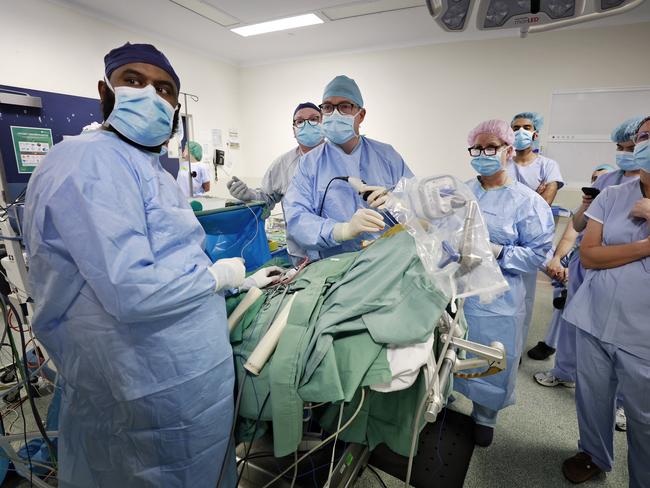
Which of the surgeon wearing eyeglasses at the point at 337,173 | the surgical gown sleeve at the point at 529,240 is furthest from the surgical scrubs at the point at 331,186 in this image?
the surgical gown sleeve at the point at 529,240

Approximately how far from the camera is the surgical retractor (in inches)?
35.6

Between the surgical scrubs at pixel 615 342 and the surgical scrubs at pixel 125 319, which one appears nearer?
the surgical scrubs at pixel 125 319

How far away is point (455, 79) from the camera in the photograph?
3.94 metres

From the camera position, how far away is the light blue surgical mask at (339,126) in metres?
1.63

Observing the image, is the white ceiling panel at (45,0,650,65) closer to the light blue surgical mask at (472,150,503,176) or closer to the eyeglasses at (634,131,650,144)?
the light blue surgical mask at (472,150,503,176)

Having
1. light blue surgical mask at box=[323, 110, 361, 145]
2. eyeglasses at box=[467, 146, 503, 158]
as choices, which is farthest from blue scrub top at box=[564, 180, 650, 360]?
light blue surgical mask at box=[323, 110, 361, 145]

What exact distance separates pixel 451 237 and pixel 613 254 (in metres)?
0.83

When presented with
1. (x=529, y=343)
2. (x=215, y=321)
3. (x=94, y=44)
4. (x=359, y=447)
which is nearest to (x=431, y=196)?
(x=215, y=321)

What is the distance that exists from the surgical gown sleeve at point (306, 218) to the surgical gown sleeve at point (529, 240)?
2.65 feet

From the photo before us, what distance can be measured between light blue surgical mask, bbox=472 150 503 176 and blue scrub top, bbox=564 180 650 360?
441mm

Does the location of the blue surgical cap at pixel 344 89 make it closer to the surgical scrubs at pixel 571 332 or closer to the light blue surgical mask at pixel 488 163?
the light blue surgical mask at pixel 488 163

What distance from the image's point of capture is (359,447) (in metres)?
1.30

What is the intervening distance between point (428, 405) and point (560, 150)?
13.1 feet

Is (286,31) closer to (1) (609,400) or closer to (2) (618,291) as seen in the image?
(2) (618,291)
